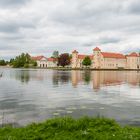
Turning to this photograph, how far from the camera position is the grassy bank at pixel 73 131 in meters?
11.2

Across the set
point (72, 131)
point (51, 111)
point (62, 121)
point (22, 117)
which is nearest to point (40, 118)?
point (22, 117)

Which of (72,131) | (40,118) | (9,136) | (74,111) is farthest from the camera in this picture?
(74,111)

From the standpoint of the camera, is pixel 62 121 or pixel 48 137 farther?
pixel 62 121

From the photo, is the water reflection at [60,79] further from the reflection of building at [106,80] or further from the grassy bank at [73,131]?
the grassy bank at [73,131]

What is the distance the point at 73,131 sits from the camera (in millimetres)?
12234

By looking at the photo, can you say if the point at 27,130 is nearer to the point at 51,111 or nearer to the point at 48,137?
the point at 48,137

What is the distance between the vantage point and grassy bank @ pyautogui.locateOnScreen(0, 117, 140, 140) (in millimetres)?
11195

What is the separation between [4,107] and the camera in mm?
23281

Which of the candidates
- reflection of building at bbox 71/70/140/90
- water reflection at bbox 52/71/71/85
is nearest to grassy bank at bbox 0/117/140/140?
reflection of building at bbox 71/70/140/90

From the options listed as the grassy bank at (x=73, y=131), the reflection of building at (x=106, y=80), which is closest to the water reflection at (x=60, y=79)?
the reflection of building at (x=106, y=80)

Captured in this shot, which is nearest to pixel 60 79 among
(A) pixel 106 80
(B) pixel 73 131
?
(A) pixel 106 80

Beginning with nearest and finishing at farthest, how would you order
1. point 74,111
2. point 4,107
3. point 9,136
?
1. point 9,136
2. point 74,111
3. point 4,107

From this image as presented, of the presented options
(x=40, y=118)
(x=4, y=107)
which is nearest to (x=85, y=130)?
(x=40, y=118)

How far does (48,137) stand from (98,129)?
240cm
